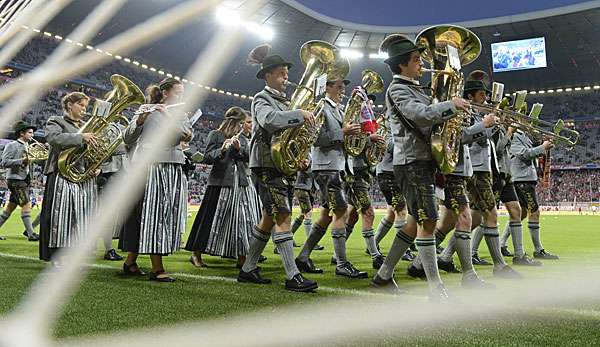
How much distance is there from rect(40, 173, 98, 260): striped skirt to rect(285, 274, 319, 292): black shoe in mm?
2259

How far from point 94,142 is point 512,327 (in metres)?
3.79

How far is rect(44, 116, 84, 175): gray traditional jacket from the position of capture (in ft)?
15.6

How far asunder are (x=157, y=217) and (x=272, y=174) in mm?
1084

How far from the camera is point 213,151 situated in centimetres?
589

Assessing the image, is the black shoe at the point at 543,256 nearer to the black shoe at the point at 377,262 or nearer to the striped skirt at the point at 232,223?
the black shoe at the point at 377,262

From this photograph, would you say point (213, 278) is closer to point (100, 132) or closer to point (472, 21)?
point (100, 132)

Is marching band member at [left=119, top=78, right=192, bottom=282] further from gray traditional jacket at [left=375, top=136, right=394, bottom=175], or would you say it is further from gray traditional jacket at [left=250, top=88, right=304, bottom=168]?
gray traditional jacket at [left=375, top=136, right=394, bottom=175]

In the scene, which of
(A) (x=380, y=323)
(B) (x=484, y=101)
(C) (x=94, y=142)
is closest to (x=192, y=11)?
(A) (x=380, y=323)

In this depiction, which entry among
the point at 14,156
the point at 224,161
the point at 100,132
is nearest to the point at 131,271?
the point at 100,132

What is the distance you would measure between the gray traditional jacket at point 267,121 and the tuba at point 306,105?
0.12 meters

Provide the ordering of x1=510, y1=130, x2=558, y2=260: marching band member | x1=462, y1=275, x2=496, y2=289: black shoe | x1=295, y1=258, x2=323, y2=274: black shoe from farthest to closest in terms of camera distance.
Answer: x1=510, y1=130, x2=558, y2=260: marching band member, x1=295, y1=258, x2=323, y2=274: black shoe, x1=462, y1=275, x2=496, y2=289: black shoe

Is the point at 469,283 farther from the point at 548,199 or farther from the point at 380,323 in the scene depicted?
the point at 548,199

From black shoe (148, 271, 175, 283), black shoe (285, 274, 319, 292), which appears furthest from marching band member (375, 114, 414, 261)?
black shoe (148, 271, 175, 283)

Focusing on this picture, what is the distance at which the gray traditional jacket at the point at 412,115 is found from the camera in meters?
3.48
